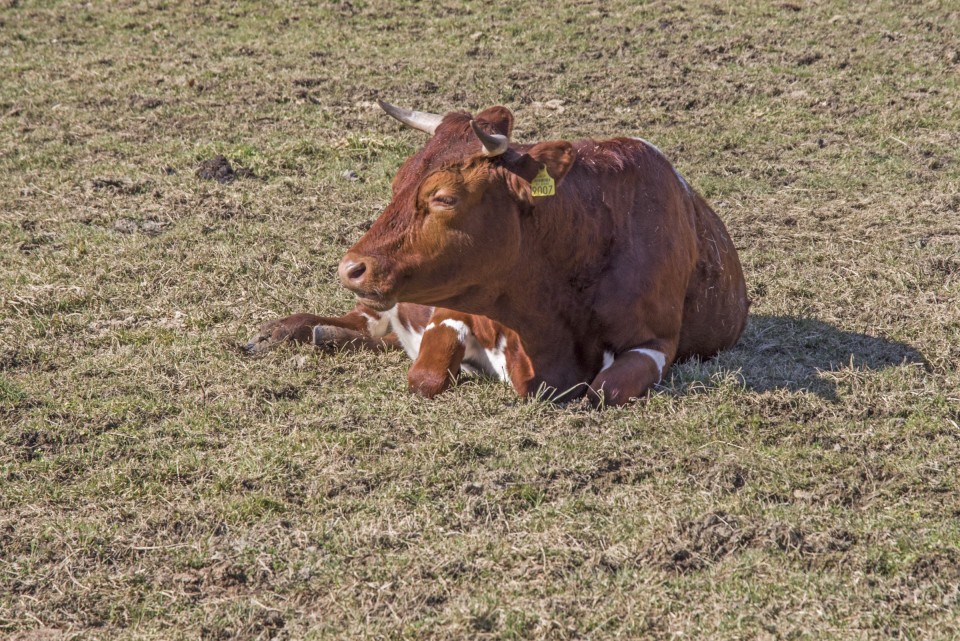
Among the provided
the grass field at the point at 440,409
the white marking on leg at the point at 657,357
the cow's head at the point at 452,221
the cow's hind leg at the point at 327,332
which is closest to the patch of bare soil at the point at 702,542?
the grass field at the point at 440,409

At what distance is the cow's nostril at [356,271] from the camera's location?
4.69m

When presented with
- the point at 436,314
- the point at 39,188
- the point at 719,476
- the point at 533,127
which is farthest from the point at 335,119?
the point at 719,476

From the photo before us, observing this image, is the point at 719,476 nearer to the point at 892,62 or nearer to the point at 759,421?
the point at 759,421

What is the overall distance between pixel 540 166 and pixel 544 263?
446 millimetres

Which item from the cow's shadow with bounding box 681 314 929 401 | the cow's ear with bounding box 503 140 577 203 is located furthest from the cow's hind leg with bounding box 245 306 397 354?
the cow's shadow with bounding box 681 314 929 401

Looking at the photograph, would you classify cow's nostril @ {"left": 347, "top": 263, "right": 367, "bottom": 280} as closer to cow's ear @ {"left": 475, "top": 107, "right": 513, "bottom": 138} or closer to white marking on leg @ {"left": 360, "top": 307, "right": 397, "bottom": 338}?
cow's ear @ {"left": 475, "top": 107, "right": 513, "bottom": 138}

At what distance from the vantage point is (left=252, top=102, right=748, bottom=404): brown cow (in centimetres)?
477

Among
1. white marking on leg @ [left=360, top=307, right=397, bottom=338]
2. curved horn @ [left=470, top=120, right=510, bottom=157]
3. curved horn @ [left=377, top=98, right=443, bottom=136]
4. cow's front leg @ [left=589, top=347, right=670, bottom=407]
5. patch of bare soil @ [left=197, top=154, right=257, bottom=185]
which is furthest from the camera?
patch of bare soil @ [left=197, top=154, right=257, bottom=185]

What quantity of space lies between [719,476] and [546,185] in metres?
1.31

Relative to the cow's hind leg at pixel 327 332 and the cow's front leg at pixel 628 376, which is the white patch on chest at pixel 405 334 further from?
the cow's front leg at pixel 628 376

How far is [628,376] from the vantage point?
16.0ft

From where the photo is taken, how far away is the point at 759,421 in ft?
15.7

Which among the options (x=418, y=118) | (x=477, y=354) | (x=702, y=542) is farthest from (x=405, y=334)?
(x=702, y=542)

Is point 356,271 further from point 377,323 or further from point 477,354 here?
point 377,323
